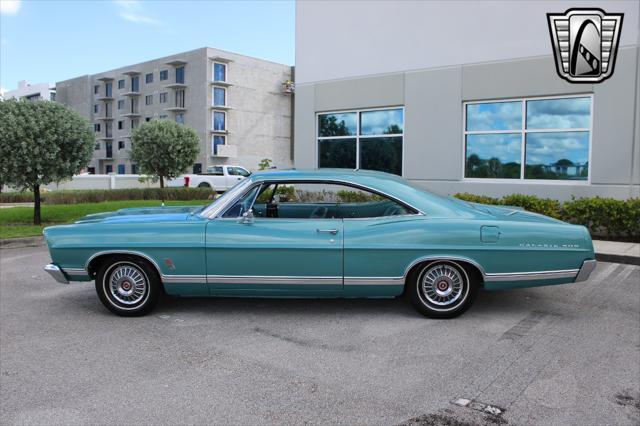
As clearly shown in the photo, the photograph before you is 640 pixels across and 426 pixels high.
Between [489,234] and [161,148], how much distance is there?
23473 mm

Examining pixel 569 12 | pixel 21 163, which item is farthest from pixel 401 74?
pixel 21 163

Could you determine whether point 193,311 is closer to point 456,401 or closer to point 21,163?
point 456,401

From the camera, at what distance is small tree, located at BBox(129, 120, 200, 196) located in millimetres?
26469

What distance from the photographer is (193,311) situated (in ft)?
18.9

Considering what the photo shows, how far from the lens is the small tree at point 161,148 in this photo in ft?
86.8

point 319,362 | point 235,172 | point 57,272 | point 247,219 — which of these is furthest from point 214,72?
point 319,362

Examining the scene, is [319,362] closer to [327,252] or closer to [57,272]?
[327,252]

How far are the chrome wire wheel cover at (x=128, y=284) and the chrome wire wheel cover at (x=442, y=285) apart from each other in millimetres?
2806

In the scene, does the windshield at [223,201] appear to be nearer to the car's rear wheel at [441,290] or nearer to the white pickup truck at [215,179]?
the car's rear wheel at [441,290]

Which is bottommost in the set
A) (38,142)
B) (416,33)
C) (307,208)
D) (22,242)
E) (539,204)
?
(22,242)

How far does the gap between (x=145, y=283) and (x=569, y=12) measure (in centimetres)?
1035

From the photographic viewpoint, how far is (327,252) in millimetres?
5246

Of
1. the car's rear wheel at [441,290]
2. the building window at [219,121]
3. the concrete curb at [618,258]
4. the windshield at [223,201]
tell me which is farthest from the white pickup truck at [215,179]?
the car's rear wheel at [441,290]

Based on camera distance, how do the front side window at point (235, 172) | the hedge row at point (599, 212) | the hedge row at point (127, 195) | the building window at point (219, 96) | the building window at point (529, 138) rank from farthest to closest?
the building window at point (219, 96) → the front side window at point (235, 172) → the hedge row at point (127, 195) → the building window at point (529, 138) → the hedge row at point (599, 212)
